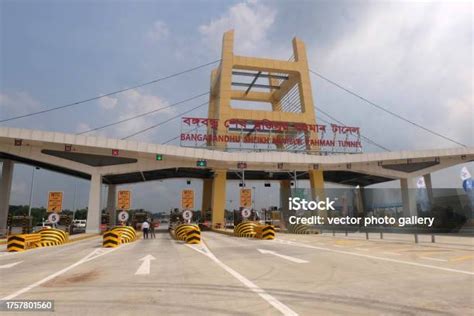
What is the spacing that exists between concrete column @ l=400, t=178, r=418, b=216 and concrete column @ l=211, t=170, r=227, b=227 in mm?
22580

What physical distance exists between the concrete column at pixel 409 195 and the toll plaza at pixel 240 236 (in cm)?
17

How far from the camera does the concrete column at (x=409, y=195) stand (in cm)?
4416

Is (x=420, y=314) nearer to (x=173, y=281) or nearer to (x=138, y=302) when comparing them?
(x=138, y=302)

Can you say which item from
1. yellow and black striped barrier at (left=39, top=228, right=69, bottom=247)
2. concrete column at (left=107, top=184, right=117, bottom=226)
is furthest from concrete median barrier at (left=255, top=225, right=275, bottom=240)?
concrete column at (left=107, top=184, right=117, bottom=226)

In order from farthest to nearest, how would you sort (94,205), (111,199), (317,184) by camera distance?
(111,199) < (317,184) < (94,205)

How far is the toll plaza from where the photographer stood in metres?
6.62

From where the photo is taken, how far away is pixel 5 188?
37.0 metres

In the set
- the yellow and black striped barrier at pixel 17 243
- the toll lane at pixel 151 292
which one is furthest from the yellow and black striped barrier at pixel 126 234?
the toll lane at pixel 151 292

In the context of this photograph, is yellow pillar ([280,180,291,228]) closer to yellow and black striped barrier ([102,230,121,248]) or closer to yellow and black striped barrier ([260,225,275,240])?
yellow and black striped barrier ([260,225,275,240])

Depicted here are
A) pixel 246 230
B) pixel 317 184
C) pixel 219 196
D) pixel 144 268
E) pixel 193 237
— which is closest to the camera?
pixel 144 268

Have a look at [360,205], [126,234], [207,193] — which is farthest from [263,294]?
[207,193]

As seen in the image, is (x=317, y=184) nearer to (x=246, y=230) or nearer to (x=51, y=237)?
(x=246, y=230)

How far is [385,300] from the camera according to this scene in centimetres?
611

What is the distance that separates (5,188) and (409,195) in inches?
1807
